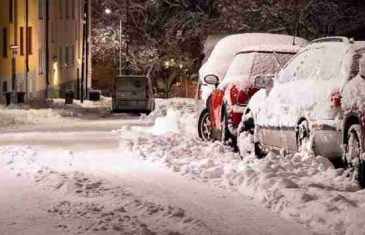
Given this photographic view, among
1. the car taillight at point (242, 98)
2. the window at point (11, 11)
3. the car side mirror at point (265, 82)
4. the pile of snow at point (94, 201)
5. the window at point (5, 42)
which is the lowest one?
the pile of snow at point (94, 201)

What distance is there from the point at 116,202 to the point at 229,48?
10.9 m

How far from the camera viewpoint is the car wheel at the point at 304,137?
1010cm

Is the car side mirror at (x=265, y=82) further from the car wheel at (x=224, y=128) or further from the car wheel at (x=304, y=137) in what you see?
the car wheel at (x=224, y=128)

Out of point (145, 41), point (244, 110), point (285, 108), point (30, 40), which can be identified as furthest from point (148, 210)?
point (145, 41)

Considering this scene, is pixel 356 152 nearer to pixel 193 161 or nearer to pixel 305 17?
pixel 193 161

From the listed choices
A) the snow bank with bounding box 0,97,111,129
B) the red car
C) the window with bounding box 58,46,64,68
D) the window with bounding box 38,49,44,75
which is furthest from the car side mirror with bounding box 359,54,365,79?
the window with bounding box 58,46,64,68

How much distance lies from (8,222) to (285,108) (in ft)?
14.9

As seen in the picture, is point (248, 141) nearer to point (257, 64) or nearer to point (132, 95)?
point (257, 64)

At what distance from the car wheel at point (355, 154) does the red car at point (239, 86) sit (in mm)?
4379

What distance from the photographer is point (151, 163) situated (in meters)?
12.4

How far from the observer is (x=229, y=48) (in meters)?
19.1

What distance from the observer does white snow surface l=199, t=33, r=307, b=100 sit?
61.4 ft

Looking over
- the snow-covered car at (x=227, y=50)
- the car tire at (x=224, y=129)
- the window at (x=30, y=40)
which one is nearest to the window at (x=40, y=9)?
the window at (x=30, y=40)

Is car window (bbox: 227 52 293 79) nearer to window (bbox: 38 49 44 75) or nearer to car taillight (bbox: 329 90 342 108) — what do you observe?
car taillight (bbox: 329 90 342 108)
